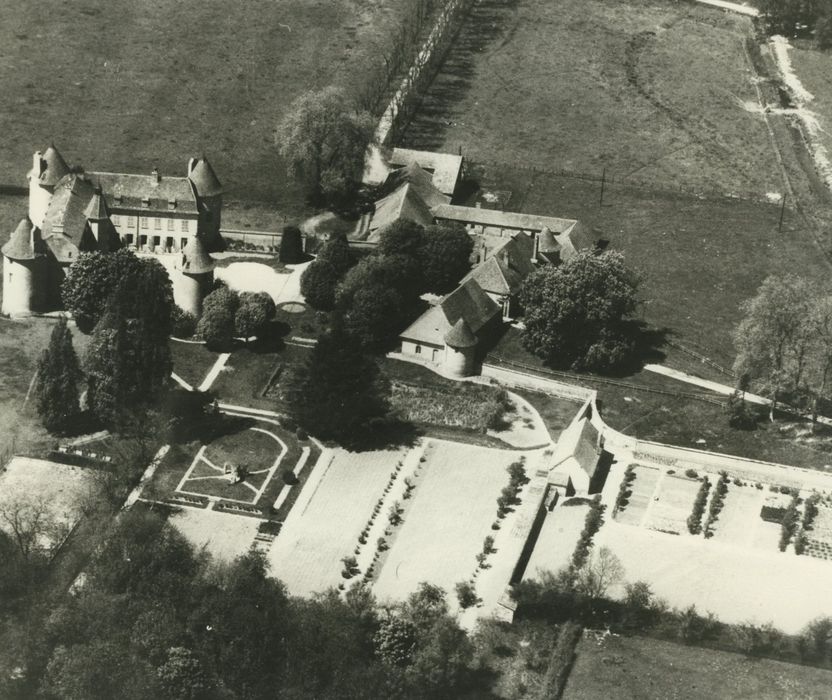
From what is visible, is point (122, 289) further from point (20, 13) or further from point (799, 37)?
A: point (799, 37)

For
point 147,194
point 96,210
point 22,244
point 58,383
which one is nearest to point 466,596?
point 58,383

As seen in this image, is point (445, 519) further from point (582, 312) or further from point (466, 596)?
point (582, 312)

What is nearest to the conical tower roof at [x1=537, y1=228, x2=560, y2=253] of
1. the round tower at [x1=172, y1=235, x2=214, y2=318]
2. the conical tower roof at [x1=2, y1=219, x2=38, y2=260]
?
the round tower at [x1=172, y1=235, x2=214, y2=318]

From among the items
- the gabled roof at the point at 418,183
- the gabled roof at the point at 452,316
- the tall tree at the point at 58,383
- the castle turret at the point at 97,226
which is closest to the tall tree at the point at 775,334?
the gabled roof at the point at 452,316

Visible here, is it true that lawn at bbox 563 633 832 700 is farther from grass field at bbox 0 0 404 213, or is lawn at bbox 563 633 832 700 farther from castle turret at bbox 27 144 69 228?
grass field at bbox 0 0 404 213

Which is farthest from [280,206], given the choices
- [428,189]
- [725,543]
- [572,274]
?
Result: [725,543]

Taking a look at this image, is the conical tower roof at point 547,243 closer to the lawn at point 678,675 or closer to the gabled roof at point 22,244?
the gabled roof at point 22,244
